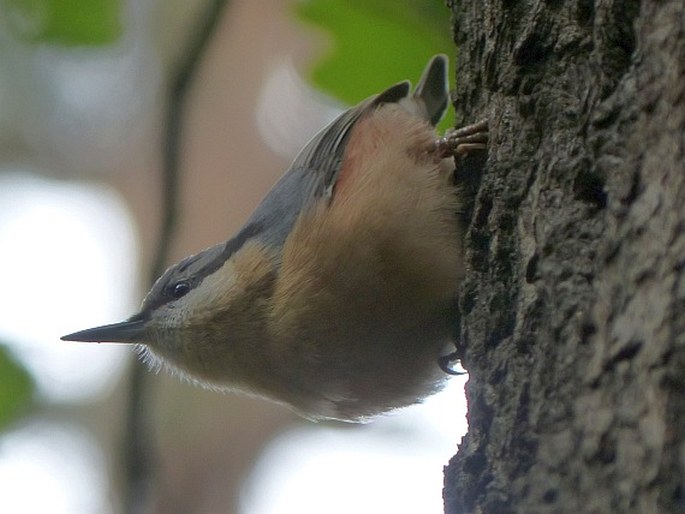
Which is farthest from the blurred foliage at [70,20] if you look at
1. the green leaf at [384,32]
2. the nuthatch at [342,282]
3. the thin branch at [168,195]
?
the nuthatch at [342,282]

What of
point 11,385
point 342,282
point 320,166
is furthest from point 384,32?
point 11,385

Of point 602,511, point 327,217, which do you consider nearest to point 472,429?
point 602,511

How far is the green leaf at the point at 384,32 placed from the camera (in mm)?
2344

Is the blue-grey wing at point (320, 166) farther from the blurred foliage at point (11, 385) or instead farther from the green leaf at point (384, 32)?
the blurred foliage at point (11, 385)

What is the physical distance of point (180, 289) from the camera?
3.60 m

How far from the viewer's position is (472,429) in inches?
77.7

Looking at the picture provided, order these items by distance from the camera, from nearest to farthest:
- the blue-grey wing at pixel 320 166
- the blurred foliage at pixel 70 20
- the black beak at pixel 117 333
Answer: the blurred foliage at pixel 70 20, the blue-grey wing at pixel 320 166, the black beak at pixel 117 333

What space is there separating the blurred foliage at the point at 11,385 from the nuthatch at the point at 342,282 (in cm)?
67

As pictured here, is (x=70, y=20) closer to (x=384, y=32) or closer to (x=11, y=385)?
(x=384, y=32)

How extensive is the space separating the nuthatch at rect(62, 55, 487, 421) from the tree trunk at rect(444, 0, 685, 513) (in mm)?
416

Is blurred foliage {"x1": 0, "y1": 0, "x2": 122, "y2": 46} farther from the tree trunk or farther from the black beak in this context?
the black beak

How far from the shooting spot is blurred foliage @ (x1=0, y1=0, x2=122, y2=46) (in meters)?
2.51

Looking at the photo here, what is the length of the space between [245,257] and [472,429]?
4.90ft

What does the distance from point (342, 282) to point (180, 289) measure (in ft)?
3.41
